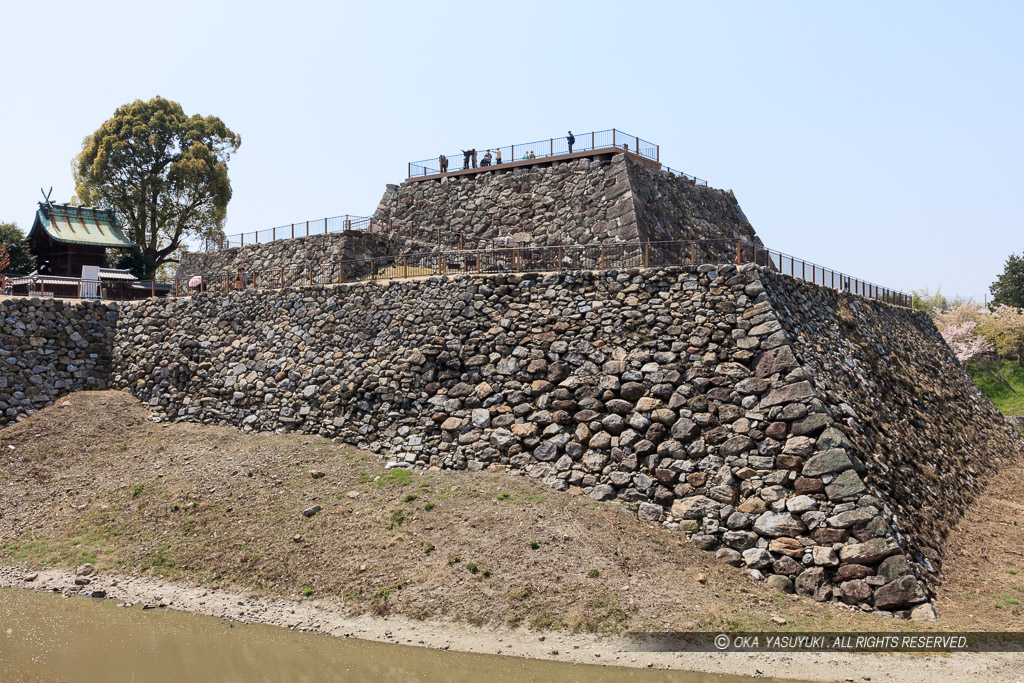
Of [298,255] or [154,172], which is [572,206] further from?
[154,172]

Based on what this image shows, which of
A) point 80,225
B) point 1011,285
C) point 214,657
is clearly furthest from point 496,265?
point 1011,285

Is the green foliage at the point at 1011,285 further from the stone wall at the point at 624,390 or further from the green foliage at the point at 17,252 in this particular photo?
the green foliage at the point at 17,252

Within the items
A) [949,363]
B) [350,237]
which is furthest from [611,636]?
[949,363]

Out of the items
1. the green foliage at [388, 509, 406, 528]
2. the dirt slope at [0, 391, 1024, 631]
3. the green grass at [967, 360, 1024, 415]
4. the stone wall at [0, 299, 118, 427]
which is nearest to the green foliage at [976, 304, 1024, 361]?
the green grass at [967, 360, 1024, 415]

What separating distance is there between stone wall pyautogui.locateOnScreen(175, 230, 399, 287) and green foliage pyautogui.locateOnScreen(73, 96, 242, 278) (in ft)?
38.5

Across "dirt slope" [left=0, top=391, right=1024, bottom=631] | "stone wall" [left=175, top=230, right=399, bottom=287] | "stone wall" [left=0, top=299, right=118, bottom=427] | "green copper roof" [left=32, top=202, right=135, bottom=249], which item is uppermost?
"green copper roof" [left=32, top=202, right=135, bottom=249]

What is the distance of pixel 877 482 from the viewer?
17406mm

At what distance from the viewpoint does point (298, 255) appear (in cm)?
3503

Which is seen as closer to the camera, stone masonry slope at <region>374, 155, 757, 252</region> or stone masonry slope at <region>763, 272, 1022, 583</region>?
stone masonry slope at <region>763, 272, 1022, 583</region>

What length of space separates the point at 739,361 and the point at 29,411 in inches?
865

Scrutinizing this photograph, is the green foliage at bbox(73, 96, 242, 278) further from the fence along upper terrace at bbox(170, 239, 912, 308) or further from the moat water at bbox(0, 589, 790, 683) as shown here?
the moat water at bbox(0, 589, 790, 683)

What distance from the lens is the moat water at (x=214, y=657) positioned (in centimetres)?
1403

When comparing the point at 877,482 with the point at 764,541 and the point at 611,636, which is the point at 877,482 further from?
the point at 611,636

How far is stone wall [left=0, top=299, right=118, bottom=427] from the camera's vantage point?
1051 inches
